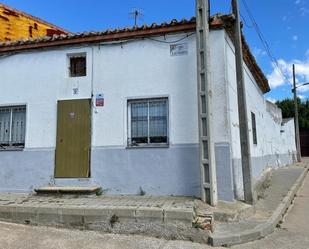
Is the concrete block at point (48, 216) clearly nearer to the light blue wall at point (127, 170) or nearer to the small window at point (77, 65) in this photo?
the light blue wall at point (127, 170)

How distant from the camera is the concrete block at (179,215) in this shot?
6.44m

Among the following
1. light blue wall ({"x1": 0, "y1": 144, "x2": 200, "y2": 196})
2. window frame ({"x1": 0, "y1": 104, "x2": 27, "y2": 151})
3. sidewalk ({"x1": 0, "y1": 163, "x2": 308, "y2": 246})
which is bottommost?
sidewalk ({"x1": 0, "y1": 163, "x2": 308, "y2": 246})

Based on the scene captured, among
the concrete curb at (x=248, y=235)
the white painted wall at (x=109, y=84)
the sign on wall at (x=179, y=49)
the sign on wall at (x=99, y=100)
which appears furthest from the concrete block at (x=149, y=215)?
the sign on wall at (x=179, y=49)

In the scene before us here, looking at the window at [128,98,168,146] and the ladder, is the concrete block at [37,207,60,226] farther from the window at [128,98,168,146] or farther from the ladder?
the ladder

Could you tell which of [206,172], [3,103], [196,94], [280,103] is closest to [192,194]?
[206,172]

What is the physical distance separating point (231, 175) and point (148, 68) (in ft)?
10.8

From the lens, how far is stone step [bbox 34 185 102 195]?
8633 millimetres

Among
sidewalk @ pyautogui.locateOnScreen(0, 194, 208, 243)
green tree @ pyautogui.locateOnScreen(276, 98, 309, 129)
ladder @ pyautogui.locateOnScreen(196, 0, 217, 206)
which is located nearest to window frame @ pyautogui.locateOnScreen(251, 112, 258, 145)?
ladder @ pyautogui.locateOnScreen(196, 0, 217, 206)

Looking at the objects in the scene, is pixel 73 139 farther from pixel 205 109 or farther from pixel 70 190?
pixel 205 109

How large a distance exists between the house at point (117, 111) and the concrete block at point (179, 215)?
180 centimetres

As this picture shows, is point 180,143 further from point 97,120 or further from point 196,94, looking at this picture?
point 97,120

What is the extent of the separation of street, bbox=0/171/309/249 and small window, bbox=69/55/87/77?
4.28 m

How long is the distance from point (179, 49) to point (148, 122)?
1.95 metres

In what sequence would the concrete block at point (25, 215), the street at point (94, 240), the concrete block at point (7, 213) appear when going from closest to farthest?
the street at point (94, 240), the concrete block at point (25, 215), the concrete block at point (7, 213)
